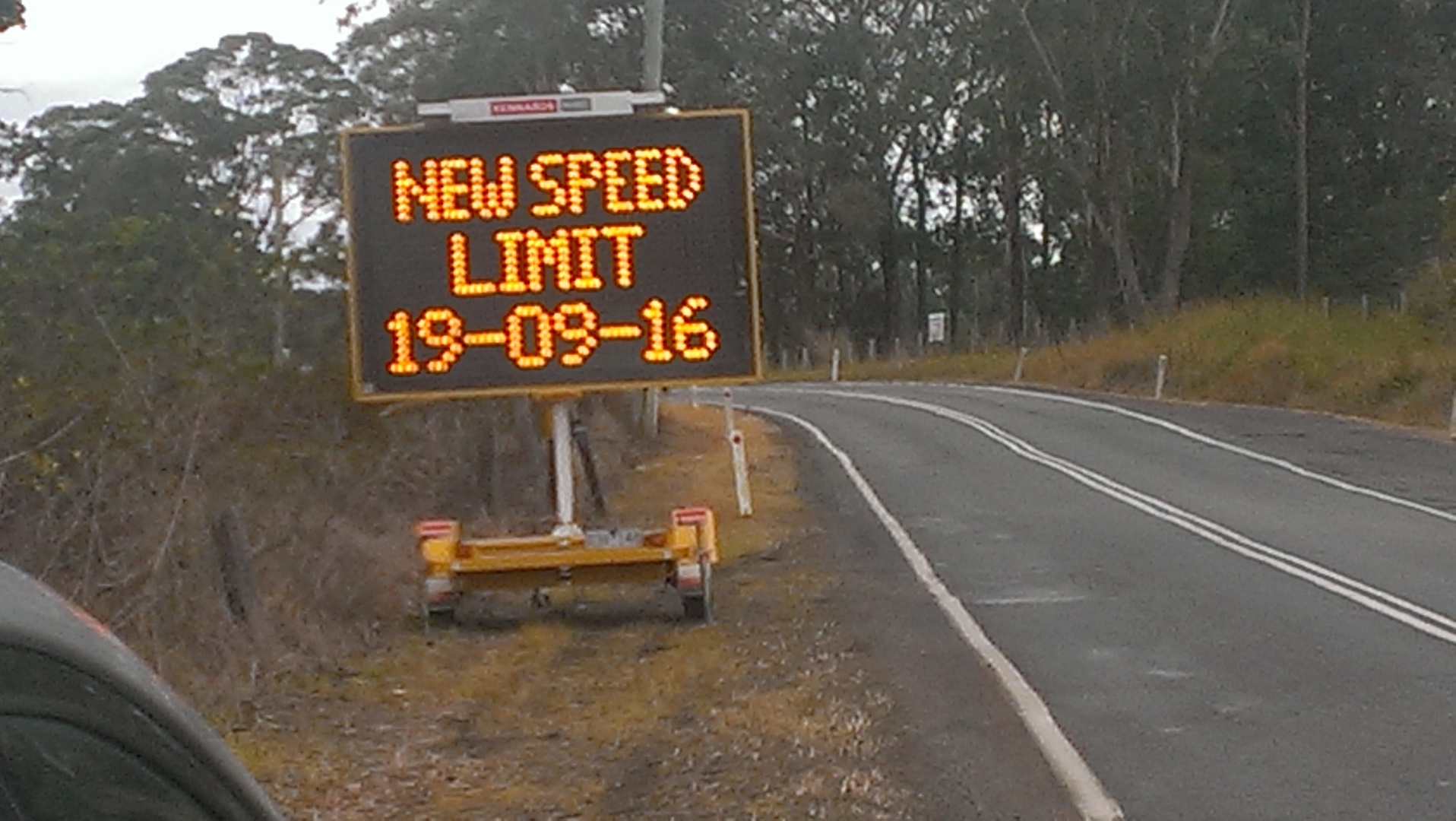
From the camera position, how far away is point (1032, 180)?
65.7 meters

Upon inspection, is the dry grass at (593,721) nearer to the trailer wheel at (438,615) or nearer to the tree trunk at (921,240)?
the trailer wheel at (438,615)

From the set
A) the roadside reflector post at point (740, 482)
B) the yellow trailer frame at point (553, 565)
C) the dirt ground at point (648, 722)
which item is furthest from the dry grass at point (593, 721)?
the roadside reflector post at point (740, 482)

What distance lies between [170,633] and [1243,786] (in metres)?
5.30

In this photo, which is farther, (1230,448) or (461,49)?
(461,49)

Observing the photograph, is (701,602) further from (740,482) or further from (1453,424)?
(1453,424)

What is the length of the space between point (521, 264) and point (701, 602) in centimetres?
252

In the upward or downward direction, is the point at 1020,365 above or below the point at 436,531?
below

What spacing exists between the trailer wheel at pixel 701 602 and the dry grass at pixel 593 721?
0.14 m

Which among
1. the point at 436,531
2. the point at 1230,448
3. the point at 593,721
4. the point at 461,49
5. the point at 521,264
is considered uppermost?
the point at 461,49

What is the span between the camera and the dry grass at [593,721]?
7934 millimetres

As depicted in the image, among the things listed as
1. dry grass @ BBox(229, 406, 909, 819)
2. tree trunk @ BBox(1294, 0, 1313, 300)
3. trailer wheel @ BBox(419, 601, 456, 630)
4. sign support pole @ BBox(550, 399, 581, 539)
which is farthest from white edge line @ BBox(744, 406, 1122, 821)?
tree trunk @ BBox(1294, 0, 1313, 300)

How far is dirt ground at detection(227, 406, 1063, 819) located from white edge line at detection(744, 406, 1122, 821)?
0.38 ft

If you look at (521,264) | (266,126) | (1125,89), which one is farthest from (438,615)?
(1125,89)

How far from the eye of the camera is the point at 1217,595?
13133mm
